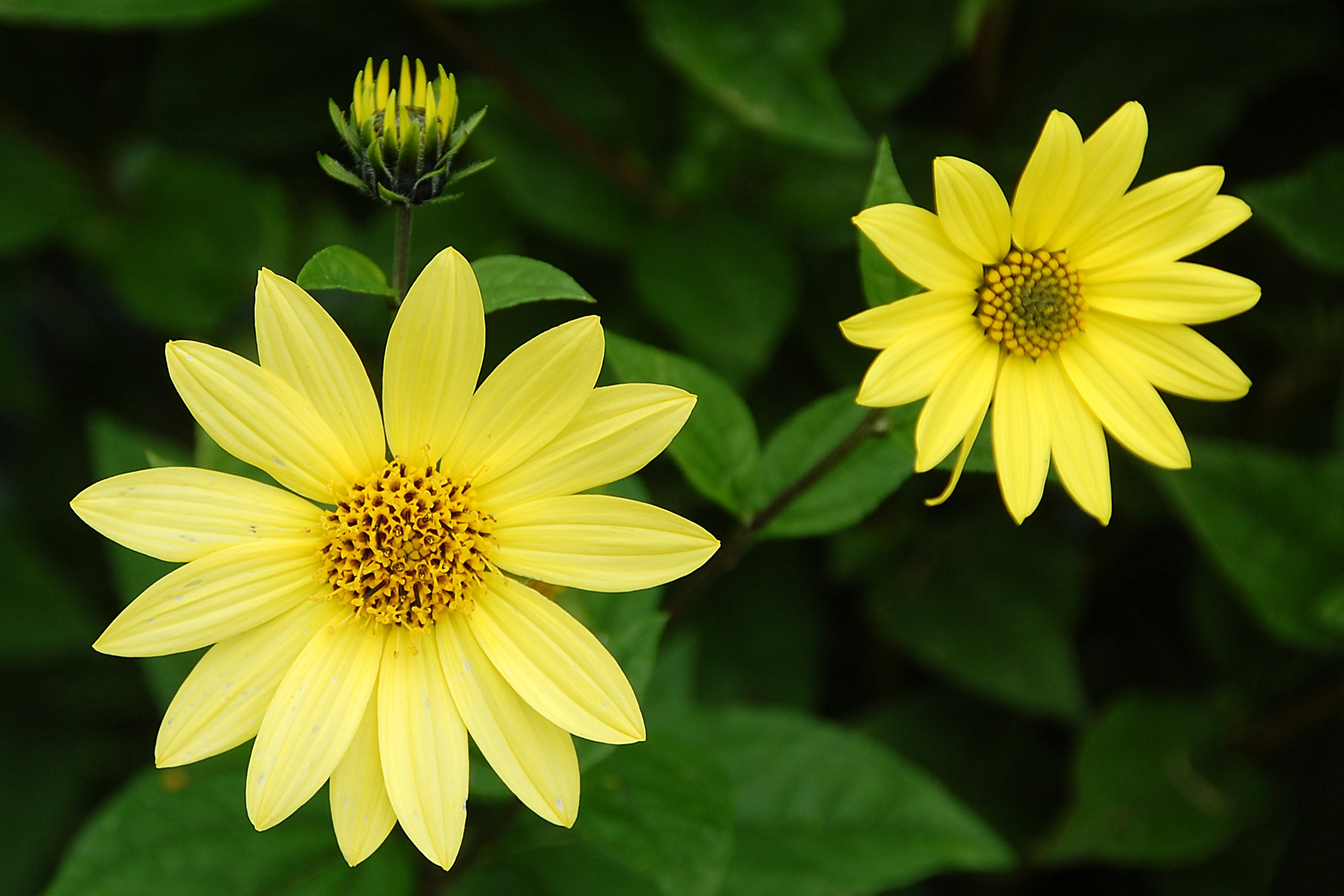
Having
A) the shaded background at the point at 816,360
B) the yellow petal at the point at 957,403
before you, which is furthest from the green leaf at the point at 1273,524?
the yellow petal at the point at 957,403

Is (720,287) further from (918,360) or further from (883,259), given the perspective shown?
(918,360)

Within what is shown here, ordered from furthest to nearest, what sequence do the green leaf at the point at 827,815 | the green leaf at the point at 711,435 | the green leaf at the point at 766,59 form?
the green leaf at the point at 766,59 < the green leaf at the point at 827,815 < the green leaf at the point at 711,435

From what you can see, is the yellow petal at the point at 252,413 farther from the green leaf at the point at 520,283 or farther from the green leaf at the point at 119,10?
the green leaf at the point at 119,10

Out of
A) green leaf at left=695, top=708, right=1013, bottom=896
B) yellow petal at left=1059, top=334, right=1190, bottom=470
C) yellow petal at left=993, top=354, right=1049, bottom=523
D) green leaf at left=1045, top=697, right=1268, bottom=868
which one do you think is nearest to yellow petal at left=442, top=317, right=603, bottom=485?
yellow petal at left=993, top=354, right=1049, bottom=523

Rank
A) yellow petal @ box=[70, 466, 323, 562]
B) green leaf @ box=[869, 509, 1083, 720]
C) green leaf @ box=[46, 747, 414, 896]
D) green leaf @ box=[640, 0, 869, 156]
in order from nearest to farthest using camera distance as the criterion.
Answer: yellow petal @ box=[70, 466, 323, 562] < green leaf @ box=[46, 747, 414, 896] < green leaf @ box=[640, 0, 869, 156] < green leaf @ box=[869, 509, 1083, 720]

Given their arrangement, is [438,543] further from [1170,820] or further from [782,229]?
[1170,820]

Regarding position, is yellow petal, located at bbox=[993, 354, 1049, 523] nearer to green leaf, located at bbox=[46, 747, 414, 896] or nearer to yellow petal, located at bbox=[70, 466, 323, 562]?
yellow petal, located at bbox=[70, 466, 323, 562]

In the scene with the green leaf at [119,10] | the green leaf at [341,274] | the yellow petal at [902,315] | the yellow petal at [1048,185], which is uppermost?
the green leaf at [119,10]

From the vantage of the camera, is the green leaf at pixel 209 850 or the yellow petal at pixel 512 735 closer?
the yellow petal at pixel 512 735
